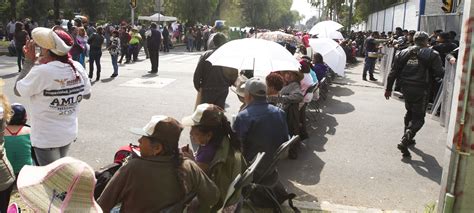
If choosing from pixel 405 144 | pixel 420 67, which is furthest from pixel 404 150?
pixel 420 67

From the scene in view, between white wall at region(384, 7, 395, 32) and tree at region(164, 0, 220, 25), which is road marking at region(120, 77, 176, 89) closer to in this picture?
white wall at region(384, 7, 395, 32)

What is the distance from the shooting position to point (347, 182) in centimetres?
579

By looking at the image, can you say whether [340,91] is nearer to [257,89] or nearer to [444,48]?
[444,48]

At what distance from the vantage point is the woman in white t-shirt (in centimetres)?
375

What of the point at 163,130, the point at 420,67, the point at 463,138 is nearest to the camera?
the point at 163,130

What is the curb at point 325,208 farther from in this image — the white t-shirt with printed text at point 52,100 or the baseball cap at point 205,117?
the white t-shirt with printed text at point 52,100

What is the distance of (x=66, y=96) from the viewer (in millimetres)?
3953

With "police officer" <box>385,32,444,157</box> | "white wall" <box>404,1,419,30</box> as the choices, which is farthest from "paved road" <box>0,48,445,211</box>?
"white wall" <box>404,1,419,30</box>

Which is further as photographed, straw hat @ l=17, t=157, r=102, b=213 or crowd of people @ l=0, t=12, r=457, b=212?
crowd of people @ l=0, t=12, r=457, b=212

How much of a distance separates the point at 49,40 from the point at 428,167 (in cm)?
518

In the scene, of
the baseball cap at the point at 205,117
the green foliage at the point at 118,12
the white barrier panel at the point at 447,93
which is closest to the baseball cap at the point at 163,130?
the baseball cap at the point at 205,117

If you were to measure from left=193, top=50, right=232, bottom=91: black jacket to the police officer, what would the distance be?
2603 millimetres

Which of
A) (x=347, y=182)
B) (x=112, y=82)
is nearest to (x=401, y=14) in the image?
(x=112, y=82)

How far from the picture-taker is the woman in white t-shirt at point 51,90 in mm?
3754
